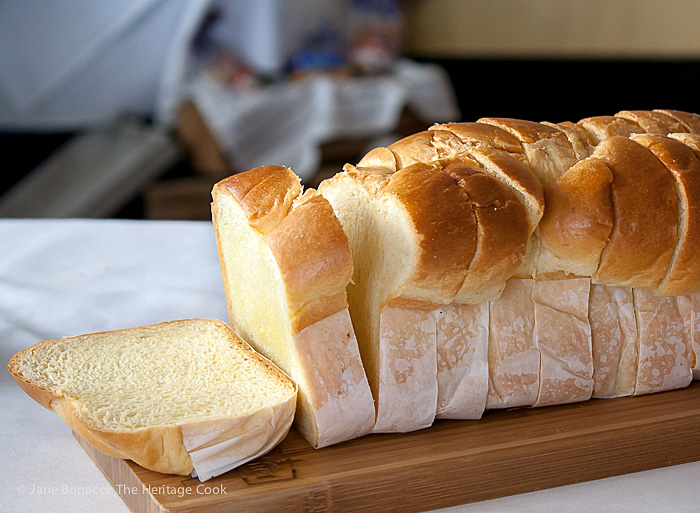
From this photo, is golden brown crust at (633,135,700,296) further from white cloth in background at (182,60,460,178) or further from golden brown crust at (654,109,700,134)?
white cloth in background at (182,60,460,178)

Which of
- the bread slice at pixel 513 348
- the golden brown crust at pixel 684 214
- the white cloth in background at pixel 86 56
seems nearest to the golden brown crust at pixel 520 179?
the bread slice at pixel 513 348

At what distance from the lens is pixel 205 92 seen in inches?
167

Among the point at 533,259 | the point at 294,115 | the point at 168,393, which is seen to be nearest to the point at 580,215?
the point at 533,259

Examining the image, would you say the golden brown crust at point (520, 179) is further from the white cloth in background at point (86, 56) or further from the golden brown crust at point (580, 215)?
the white cloth in background at point (86, 56)

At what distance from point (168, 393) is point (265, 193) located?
0.31 metres

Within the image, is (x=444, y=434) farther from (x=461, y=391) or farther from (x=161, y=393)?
(x=161, y=393)

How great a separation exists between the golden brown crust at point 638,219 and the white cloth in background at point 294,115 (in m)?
3.26

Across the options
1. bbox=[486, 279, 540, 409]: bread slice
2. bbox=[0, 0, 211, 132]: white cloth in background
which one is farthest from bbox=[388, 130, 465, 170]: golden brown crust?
bbox=[0, 0, 211, 132]: white cloth in background

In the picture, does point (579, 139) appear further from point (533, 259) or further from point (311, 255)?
Result: point (311, 255)

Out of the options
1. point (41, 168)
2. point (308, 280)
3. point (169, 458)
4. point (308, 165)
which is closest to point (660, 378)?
point (308, 280)

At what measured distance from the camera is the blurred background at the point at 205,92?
420 centimetres

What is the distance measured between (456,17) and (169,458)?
5406 millimetres

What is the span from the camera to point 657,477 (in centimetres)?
98

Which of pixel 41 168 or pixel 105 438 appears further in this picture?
pixel 41 168
